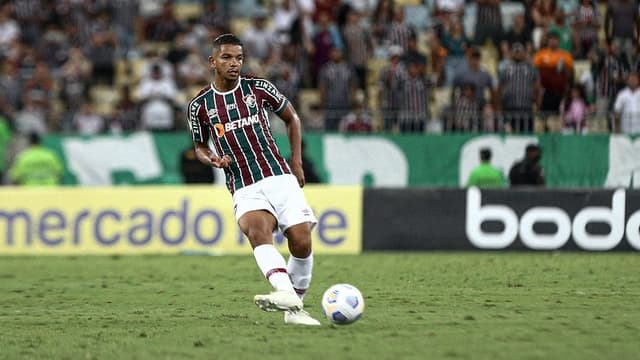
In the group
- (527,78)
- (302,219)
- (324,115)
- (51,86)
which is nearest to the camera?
→ (302,219)

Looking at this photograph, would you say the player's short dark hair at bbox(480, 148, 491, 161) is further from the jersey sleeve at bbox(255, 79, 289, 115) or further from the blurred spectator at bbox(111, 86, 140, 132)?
the jersey sleeve at bbox(255, 79, 289, 115)

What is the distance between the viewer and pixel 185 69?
23500 mm

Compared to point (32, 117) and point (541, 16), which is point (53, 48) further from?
point (541, 16)

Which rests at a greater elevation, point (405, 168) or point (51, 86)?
point (51, 86)

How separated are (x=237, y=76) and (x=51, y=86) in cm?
1409


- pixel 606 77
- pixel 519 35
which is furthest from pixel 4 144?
pixel 606 77

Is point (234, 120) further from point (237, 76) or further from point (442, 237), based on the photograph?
point (442, 237)

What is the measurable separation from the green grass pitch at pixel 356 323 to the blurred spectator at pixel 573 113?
2604 mm

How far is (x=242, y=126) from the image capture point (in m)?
9.98

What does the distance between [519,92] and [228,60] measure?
10.3 m

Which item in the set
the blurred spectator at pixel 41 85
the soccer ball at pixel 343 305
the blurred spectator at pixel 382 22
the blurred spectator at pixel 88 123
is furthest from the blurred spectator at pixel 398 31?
the soccer ball at pixel 343 305

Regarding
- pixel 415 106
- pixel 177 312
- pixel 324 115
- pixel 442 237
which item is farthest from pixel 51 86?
pixel 177 312

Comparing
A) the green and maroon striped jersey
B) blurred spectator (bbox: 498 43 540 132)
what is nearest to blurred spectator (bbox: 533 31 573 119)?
blurred spectator (bbox: 498 43 540 132)

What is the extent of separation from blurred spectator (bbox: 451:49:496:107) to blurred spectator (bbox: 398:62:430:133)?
19.9 inches
